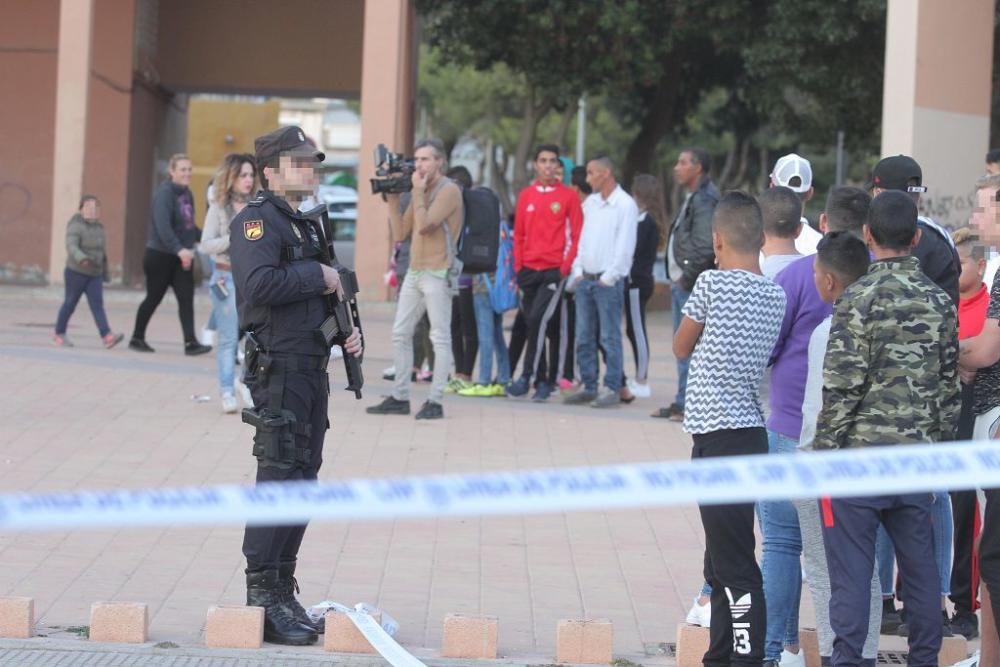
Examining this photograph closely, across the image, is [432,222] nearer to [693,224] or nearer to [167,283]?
[693,224]

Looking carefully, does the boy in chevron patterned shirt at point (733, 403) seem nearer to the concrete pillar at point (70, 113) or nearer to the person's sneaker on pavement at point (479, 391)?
the person's sneaker on pavement at point (479, 391)

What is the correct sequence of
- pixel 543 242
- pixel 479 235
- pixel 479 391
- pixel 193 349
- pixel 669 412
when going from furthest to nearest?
1. pixel 193 349
2. pixel 479 391
3. pixel 543 242
4. pixel 669 412
5. pixel 479 235

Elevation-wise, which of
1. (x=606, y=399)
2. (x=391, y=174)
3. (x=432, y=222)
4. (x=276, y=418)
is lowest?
(x=606, y=399)

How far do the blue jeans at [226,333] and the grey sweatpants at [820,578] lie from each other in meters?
5.91

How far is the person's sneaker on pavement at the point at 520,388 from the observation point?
40.0ft

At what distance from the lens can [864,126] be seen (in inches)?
961

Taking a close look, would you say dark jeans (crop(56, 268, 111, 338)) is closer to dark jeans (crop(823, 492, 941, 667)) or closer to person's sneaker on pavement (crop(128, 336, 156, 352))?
person's sneaker on pavement (crop(128, 336, 156, 352))

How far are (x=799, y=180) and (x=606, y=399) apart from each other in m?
5.17

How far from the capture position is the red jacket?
11688mm

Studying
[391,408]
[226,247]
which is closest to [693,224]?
[391,408]

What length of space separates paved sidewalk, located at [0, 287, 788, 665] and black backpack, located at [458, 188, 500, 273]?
115cm

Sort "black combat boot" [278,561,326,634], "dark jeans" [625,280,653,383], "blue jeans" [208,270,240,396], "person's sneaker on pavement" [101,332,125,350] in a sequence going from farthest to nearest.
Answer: "person's sneaker on pavement" [101,332,125,350], "dark jeans" [625,280,653,383], "blue jeans" [208,270,240,396], "black combat boot" [278,561,326,634]

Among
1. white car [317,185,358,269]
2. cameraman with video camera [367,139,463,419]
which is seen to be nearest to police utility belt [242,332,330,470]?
cameraman with video camera [367,139,463,419]

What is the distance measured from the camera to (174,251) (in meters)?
13.5
